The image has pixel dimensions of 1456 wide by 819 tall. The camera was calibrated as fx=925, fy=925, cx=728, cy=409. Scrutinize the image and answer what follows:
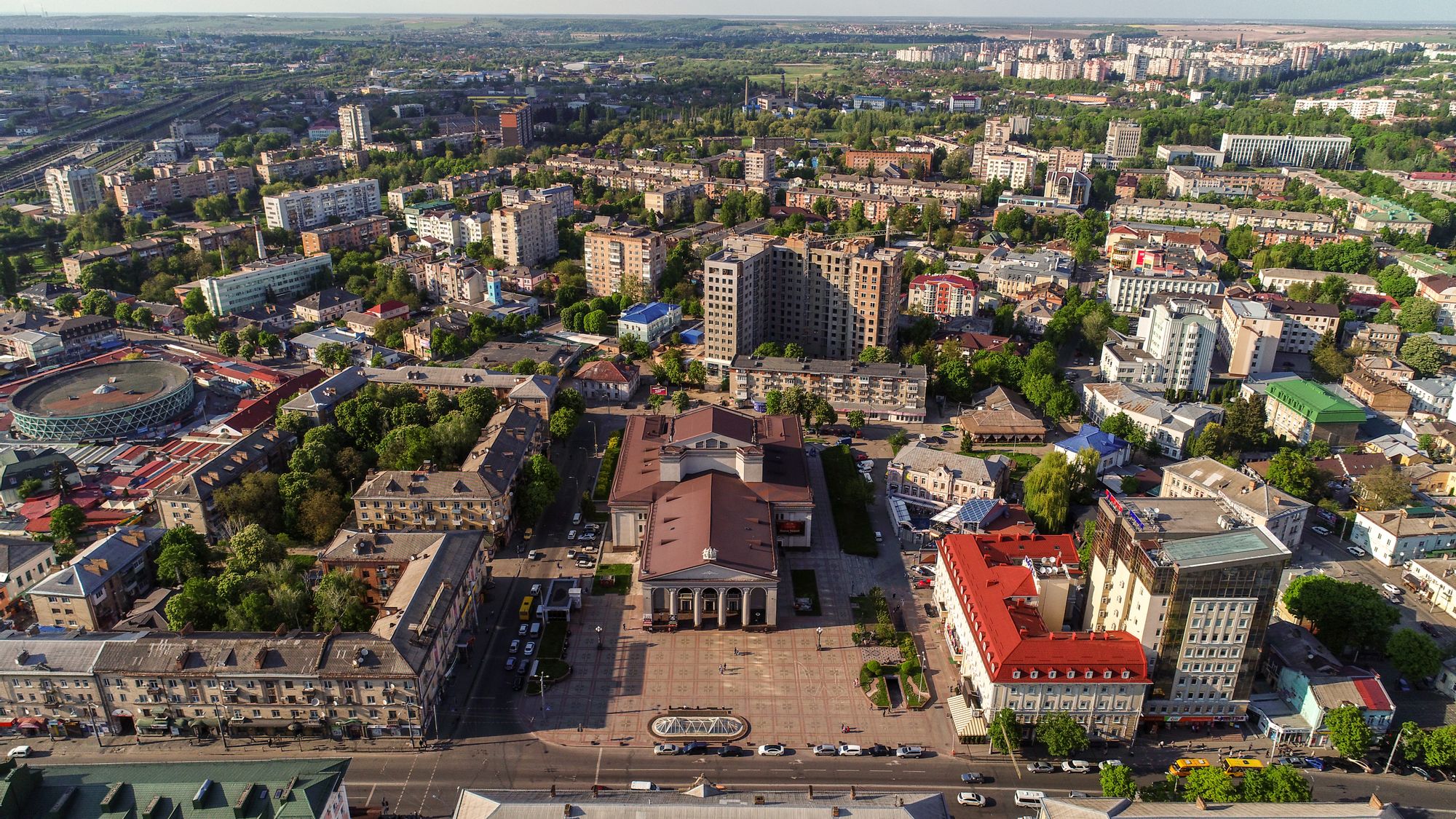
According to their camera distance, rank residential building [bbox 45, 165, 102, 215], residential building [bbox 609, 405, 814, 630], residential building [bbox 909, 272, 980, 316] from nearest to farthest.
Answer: residential building [bbox 609, 405, 814, 630] < residential building [bbox 909, 272, 980, 316] < residential building [bbox 45, 165, 102, 215]

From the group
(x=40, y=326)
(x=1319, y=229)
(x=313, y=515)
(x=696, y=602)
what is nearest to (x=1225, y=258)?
(x=1319, y=229)

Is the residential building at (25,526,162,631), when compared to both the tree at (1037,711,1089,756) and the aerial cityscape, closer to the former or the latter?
the aerial cityscape

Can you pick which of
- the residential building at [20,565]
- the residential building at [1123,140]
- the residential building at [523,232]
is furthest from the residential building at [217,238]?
the residential building at [1123,140]

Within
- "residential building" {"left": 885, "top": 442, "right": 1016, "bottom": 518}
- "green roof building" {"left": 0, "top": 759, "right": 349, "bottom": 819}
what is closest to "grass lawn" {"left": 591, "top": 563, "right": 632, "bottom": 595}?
"residential building" {"left": 885, "top": 442, "right": 1016, "bottom": 518}

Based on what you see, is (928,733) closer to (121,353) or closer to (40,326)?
(121,353)

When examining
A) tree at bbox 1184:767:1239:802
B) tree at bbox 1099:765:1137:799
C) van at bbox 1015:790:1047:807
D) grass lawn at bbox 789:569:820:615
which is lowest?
grass lawn at bbox 789:569:820:615

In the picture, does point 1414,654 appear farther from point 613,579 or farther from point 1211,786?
point 613,579

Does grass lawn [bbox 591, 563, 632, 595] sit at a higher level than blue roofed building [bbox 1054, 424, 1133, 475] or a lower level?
lower
